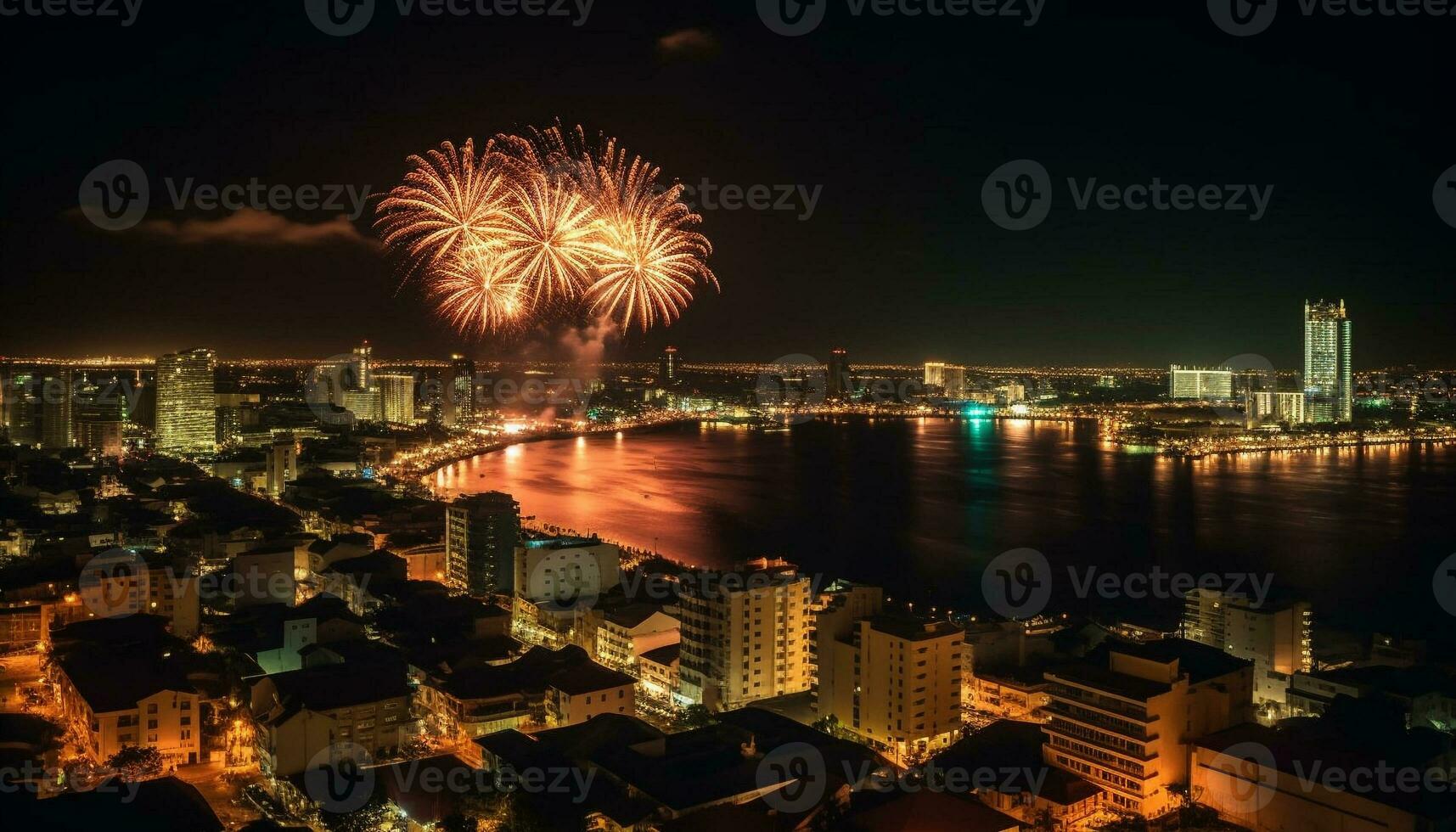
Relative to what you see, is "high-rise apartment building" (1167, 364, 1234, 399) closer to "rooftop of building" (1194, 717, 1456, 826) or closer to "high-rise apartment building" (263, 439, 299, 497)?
"high-rise apartment building" (263, 439, 299, 497)

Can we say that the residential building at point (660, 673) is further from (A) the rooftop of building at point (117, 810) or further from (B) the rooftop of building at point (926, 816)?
(A) the rooftop of building at point (117, 810)

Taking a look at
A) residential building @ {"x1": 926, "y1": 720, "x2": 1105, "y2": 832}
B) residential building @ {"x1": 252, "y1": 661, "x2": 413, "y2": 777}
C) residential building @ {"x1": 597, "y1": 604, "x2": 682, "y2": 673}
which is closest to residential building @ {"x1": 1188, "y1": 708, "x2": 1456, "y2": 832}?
residential building @ {"x1": 926, "y1": 720, "x2": 1105, "y2": 832}

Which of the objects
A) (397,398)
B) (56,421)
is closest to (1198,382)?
(397,398)

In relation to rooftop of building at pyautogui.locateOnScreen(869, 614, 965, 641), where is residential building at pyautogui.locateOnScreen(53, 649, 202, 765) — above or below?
below

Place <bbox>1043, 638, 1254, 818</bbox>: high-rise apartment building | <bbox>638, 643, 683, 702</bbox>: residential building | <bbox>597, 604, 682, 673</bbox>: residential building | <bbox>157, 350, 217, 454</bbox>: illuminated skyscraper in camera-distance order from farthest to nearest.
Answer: <bbox>157, 350, 217, 454</bbox>: illuminated skyscraper, <bbox>597, 604, 682, 673</bbox>: residential building, <bbox>638, 643, 683, 702</bbox>: residential building, <bbox>1043, 638, 1254, 818</bbox>: high-rise apartment building

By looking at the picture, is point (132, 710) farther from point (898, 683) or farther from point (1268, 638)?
point (1268, 638)

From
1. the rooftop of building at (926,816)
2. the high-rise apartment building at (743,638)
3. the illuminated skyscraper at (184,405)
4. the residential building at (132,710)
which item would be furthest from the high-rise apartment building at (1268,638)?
the illuminated skyscraper at (184,405)
